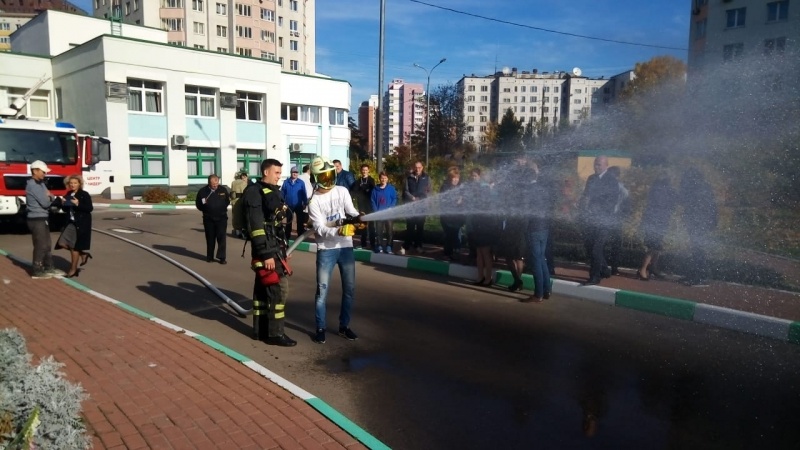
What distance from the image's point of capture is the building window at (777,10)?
72.8ft

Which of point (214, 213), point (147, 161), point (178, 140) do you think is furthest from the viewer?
point (178, 140)

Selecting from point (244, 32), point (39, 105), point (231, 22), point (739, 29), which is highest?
point (231, 22)

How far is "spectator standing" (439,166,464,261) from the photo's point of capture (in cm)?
1048

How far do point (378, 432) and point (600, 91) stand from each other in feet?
248

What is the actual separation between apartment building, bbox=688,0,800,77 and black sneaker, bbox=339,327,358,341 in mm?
7290

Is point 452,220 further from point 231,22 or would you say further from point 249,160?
point 231,22

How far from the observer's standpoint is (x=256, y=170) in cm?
3862

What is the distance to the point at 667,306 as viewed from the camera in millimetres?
7492

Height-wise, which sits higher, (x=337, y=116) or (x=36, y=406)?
(x=337, y=116)

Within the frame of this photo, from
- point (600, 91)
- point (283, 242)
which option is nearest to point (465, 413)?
point (283, 242)

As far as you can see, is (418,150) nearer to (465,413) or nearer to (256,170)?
(256,170)

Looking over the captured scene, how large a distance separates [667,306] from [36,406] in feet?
23.4

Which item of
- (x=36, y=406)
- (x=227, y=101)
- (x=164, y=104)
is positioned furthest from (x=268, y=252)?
(x=227, y=101)

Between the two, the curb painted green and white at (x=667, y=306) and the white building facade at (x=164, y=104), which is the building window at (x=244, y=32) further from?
the curb painted green and white at (x=667, y=306)
